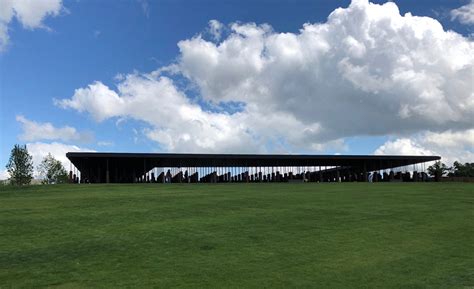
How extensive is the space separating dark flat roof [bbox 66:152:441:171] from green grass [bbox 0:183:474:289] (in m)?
25.8

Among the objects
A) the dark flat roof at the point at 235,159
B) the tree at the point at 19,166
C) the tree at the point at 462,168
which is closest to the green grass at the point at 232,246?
the dark flat roof at the point at 235,159

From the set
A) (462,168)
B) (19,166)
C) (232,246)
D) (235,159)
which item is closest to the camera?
(232,246)

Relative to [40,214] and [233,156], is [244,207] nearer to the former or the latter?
[40,214]

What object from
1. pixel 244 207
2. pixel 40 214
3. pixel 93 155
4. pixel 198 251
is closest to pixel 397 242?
pixel 198 251

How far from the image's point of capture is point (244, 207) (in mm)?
16641

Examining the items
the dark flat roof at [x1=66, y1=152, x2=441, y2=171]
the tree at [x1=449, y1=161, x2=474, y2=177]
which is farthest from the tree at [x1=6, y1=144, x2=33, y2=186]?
the tree at [x1=449, y1=161, x2=474, y2=177]

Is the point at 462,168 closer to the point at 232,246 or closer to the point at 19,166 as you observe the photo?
the point at 19,166

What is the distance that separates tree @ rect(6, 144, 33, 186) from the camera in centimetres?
6300

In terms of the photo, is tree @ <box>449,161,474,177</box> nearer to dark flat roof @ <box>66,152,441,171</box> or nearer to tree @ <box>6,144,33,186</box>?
dark flat roof @ <box>66,152,441,171</box>

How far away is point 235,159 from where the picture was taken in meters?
49.0

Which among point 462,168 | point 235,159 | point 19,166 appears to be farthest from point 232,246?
point 462,168

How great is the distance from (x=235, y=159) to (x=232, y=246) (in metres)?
38.7

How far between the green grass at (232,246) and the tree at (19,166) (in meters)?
50.5

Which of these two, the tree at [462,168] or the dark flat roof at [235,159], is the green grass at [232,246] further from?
the tree at [462,168]
